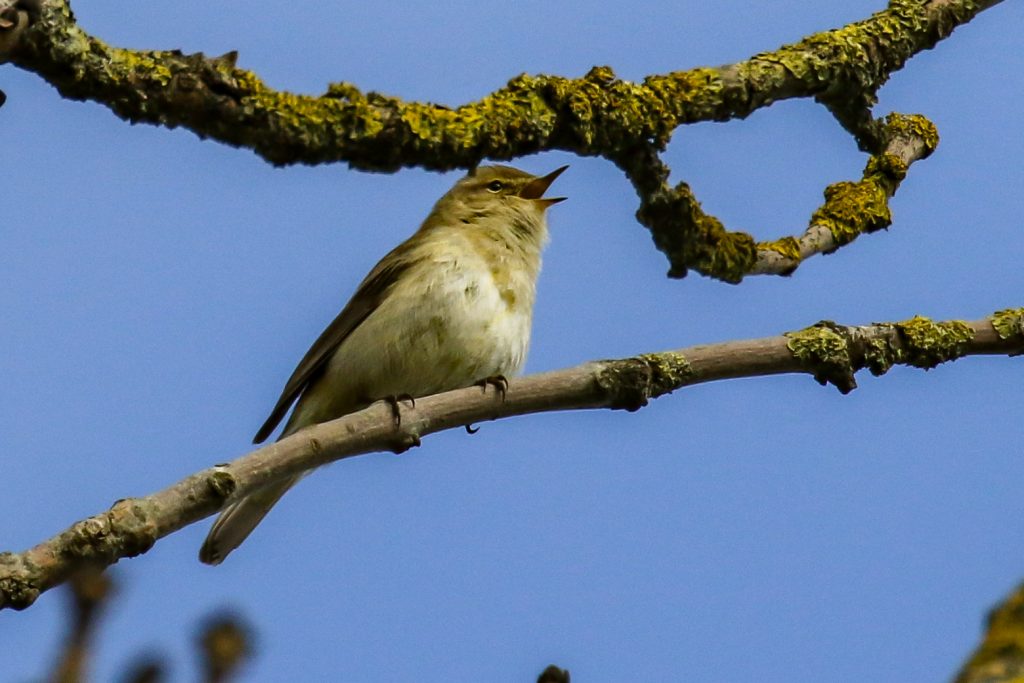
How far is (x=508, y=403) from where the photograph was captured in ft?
13.4

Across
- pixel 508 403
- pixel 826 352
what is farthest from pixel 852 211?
pixel 508 403

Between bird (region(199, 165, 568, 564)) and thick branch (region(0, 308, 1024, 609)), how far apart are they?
173 cm

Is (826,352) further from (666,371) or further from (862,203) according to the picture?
(862,203)

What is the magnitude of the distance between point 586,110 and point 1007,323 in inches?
59.7

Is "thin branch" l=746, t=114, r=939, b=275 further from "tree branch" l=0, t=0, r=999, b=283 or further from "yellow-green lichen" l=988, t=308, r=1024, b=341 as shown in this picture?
"yellow-green lichen" l=988, t=308, r=1024, b=341

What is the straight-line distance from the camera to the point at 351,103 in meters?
3.48

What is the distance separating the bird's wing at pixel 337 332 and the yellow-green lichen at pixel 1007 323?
291 cm

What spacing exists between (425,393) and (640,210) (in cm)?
194

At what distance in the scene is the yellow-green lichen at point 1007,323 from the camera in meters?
4.50

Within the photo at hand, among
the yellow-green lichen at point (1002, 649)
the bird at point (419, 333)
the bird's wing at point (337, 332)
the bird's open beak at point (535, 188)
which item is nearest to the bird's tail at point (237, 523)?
the bird at point (419, 333)

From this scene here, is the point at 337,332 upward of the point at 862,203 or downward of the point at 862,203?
upward

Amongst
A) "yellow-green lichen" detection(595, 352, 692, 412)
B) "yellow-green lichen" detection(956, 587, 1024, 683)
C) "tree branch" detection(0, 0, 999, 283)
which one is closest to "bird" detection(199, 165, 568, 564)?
"tree branch" detection(0, 0, 999, 283)

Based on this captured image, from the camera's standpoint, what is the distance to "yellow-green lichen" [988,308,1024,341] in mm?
4496

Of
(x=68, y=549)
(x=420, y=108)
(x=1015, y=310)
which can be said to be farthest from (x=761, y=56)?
(x=68, y=549)
